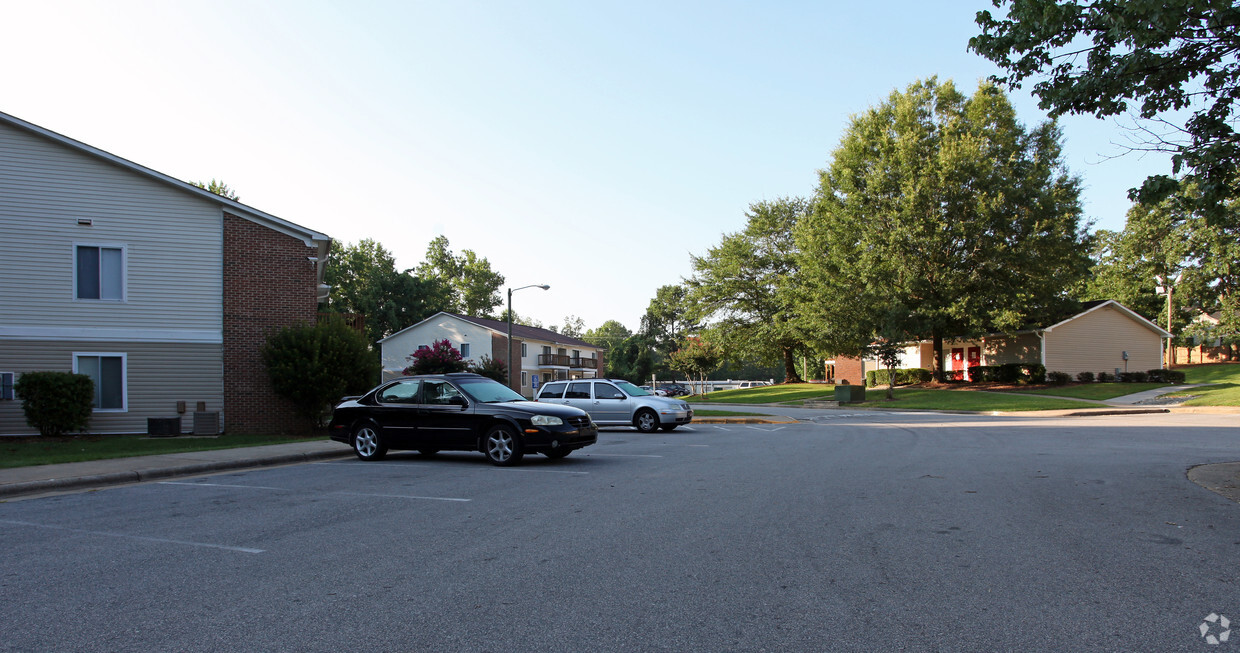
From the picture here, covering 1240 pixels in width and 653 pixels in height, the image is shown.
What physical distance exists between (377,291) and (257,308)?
1870 inches

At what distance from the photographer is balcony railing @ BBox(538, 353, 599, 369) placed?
6399 cm

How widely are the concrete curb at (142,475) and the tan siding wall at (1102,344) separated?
1638 inches

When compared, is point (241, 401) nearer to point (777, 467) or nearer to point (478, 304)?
point (777, 467)

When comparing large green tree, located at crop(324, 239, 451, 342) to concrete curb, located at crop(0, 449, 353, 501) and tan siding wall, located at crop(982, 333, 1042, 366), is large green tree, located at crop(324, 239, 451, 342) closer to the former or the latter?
tan siding wall, located at crop(982, 333, 1042, 366)


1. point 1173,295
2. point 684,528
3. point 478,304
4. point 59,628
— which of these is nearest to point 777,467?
point 684,528

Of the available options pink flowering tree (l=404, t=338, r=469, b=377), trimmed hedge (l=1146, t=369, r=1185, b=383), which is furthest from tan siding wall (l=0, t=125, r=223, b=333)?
trimmed hedge (l=1146, t=369, r=1185, b=383)

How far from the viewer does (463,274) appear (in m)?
88.2

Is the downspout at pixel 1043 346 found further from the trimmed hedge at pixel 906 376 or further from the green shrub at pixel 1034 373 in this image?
the trimmed hedge at pixel 906 376

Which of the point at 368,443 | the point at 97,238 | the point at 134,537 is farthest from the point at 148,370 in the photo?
the point at 134,537

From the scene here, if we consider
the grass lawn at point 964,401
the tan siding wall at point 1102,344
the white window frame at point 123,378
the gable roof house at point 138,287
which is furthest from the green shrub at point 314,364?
the tan siding wall at point 1102,344

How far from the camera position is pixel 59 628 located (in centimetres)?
443

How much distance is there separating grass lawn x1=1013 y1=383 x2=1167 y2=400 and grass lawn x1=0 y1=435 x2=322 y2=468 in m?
34.8

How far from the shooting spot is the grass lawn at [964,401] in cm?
3098

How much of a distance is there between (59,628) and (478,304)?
278 feet
